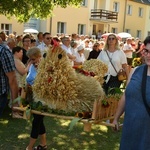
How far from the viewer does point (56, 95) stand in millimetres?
3559

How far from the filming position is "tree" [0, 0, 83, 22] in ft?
38.1

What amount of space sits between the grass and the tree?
252 inches

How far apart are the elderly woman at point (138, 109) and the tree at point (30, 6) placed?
31.2 feet

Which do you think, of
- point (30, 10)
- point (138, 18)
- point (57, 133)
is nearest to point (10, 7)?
point (30, 10)

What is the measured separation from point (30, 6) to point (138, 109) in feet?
34.6

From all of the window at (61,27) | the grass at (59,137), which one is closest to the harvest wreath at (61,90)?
the grass at (59,137)

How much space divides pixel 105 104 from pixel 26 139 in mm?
2339

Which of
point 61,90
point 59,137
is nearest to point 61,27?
point 59,137

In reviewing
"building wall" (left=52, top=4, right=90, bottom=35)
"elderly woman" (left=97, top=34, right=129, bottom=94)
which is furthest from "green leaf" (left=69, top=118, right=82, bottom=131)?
"building wall" (left=52, top=4, right=90, bottom=35)

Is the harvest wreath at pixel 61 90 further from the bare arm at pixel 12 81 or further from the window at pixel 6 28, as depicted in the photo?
the window at pixel 6 28

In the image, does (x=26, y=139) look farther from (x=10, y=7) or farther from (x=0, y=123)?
(x=10, y=7)

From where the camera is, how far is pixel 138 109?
8.75 ft

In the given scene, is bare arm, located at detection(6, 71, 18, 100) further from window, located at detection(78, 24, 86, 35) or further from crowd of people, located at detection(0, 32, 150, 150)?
window, located at detection(78, 24, 86, 35)

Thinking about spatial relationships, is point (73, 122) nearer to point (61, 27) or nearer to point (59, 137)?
point (59, 137)
